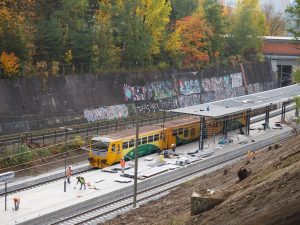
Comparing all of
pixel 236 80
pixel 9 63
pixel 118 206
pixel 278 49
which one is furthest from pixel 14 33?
pixel 278 49

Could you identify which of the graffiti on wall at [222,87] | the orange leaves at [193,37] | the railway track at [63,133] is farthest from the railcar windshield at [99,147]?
the orange leaves at [193,37]

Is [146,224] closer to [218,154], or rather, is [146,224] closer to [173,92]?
[218,154]

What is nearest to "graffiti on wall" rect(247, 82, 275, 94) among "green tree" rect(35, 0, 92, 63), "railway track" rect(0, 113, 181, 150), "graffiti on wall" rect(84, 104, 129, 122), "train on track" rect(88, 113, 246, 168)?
"railway track" rect(0, 113, 181, 150)

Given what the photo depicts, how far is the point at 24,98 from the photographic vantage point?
40.8 meters

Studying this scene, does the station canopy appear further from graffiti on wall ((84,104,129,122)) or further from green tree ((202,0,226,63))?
green tree ((202,0,226,63))

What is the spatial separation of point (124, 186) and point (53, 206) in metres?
4.88

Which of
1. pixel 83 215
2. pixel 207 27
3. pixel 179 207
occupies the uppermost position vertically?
pixel 207 27

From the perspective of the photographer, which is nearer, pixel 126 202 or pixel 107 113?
pixel 126 202

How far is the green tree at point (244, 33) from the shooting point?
7762 cm

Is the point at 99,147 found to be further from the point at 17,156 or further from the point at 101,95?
the point at 101,95

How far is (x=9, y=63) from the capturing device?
1618 inches

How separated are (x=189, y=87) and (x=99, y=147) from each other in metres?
28.3

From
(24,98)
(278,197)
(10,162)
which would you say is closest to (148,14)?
(24,98)

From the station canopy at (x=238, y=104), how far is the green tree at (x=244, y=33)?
20822mm
